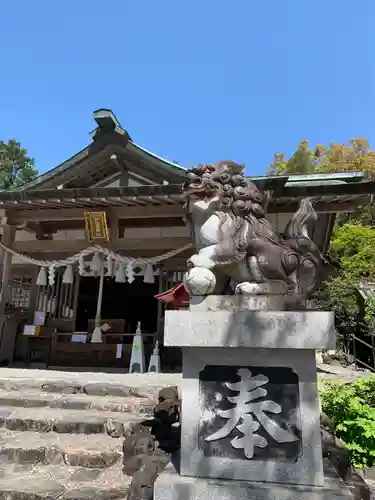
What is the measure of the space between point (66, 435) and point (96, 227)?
17.3ft

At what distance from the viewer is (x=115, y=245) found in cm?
884

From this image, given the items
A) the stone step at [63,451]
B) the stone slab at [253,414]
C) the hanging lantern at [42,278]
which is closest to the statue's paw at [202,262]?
the stone slab at [253,414]

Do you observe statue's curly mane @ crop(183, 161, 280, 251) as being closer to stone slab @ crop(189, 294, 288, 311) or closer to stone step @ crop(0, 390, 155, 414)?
stone slab @ crop(189, 294, 288, 311)

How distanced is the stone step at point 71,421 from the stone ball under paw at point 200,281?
2216mm

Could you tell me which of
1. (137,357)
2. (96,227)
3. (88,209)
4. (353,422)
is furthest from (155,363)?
(353,422)

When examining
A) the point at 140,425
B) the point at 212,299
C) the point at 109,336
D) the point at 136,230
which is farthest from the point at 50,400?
the point at 136,230

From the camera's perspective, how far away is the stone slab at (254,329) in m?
2.43

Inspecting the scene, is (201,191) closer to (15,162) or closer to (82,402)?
(82,402)

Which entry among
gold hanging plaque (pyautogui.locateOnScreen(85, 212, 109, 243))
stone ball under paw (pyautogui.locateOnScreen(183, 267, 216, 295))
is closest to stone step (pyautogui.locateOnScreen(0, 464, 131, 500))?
stone ball under paw (pyautogui.locateOnScreen(183, 267, 216, 295))

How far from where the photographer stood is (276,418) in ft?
8.13

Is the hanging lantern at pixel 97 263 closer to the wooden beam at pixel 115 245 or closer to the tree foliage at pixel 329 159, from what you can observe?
the wooden beam at pixel 115 245

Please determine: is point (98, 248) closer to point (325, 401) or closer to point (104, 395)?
point (104, 395)

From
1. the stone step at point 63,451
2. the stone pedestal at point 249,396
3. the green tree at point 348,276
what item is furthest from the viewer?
the green tree at point 348,276

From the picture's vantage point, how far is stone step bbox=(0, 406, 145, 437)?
4.14 meters
